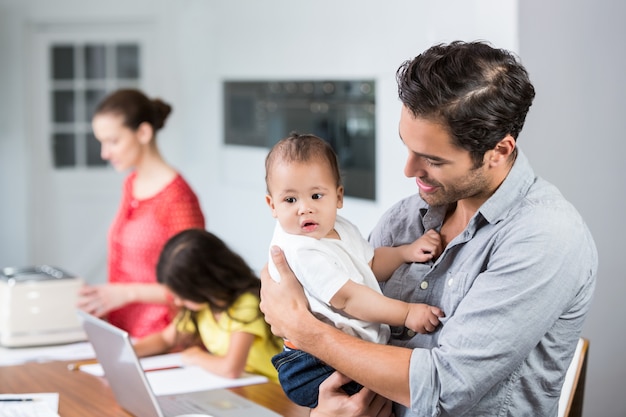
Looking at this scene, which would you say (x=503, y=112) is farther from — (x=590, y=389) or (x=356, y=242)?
(x=590, y=389)

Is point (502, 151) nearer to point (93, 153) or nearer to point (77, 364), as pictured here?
point (77, 364)

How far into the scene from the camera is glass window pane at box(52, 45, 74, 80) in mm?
6211

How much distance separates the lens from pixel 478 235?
1.80 meters

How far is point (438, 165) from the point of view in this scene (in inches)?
67.5

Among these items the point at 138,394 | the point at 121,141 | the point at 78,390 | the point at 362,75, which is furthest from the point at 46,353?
the point at 362,75

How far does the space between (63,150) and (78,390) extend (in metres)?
3.95

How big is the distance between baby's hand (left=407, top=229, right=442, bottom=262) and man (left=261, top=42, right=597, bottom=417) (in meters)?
0.09

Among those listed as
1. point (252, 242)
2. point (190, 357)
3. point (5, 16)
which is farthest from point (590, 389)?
point (5, 16)

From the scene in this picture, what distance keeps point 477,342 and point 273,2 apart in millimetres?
3725

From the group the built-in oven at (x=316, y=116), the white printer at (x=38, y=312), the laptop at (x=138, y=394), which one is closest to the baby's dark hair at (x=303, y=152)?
the laptop at (x=138, y=394)

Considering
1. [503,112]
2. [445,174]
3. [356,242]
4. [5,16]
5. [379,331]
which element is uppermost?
[5,16]

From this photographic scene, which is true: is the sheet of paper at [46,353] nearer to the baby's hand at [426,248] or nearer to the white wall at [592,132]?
the baby's hand at [426,248]

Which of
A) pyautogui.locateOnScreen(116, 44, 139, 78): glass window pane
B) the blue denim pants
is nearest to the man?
the blue denim pants

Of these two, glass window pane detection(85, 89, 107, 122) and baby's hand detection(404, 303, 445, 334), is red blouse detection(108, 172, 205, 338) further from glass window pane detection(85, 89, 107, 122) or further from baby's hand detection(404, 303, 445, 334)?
glass window pane detection(85, 89, 107, 122)
